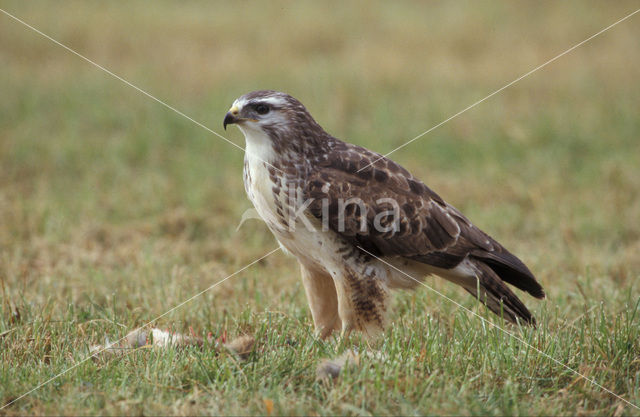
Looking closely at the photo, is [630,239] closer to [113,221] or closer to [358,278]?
[358,278]

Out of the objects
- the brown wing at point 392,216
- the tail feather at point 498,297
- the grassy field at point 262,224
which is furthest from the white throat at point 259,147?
the tail feather at point 498,297

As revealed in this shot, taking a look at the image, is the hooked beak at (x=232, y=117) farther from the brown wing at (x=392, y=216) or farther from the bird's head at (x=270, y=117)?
the brown wing at (x=392, y=216)

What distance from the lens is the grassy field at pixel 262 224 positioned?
3.25 metres

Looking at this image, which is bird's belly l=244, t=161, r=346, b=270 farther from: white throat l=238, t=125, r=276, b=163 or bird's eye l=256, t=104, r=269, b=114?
bird's eye l=256, t=104, r=269, b=114

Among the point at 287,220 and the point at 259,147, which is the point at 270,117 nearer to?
the point at 259,147

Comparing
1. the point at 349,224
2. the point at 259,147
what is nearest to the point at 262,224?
the point at 259,147

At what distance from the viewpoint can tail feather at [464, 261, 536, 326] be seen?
4.14 metres

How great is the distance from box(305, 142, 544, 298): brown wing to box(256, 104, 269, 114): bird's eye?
1.22 feet

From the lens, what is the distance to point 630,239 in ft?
21.1

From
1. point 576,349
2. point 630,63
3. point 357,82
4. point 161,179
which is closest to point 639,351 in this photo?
point 576,349

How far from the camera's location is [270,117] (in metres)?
3.94

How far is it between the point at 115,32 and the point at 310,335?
29.9 ft

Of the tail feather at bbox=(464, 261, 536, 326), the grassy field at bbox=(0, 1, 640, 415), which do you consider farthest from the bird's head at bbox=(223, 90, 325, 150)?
the tail feather at bbox=(464, 261, 536, 326)

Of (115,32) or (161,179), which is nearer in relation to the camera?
(161,179)
